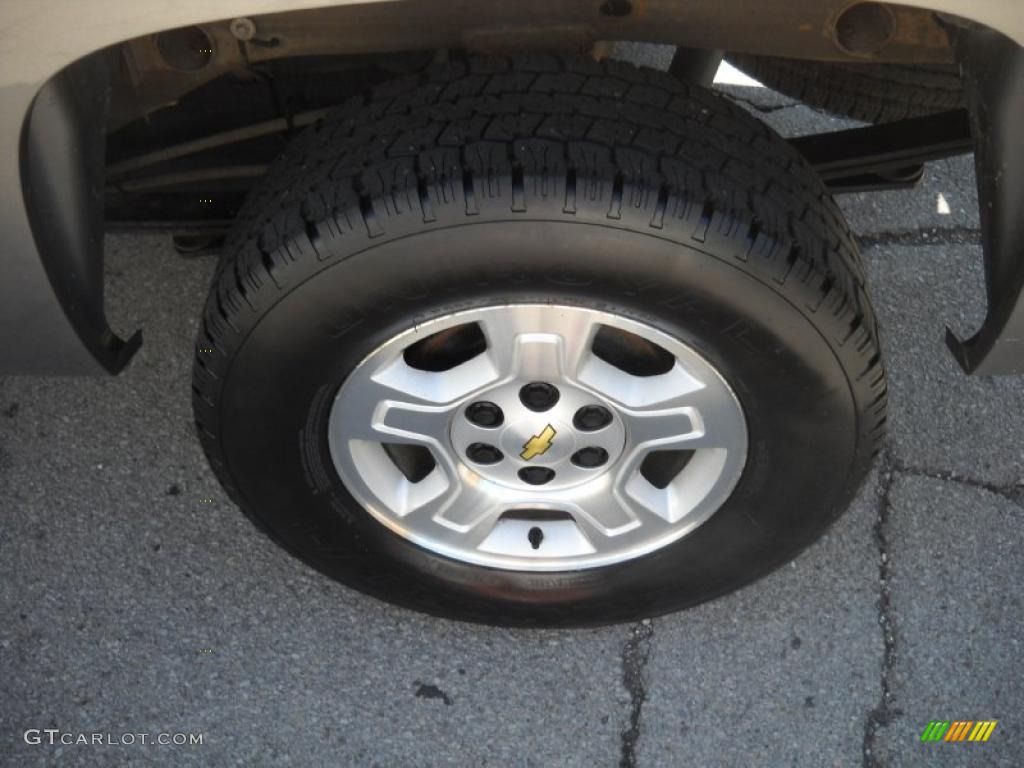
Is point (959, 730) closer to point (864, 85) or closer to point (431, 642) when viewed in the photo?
point (431, 642)

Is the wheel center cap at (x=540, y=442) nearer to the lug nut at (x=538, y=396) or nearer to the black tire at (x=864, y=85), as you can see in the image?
the lug nut at (x=538, y=396)

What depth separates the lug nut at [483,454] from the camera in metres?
2.08

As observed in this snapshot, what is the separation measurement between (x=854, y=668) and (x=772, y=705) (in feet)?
0.70

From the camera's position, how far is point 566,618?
7.38 ft

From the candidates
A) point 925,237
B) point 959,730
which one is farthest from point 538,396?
point 925,237

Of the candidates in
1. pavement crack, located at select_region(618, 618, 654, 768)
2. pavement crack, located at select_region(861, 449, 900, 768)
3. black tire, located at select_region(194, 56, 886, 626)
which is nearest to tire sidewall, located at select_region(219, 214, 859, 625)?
black tire, located at select_region(194, 56, 886, 626)

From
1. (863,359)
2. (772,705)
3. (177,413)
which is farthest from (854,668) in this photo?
(177,413)

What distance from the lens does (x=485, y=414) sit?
2.02 meters

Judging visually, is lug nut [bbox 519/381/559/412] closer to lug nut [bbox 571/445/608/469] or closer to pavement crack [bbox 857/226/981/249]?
lug nut [bbox 571/445/608/469]

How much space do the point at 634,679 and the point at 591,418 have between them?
66 centimetres

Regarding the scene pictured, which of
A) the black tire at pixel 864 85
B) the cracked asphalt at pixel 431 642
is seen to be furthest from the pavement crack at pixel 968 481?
the black tire at pixel 864 85

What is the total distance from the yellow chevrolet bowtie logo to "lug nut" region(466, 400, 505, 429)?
0.25 feet

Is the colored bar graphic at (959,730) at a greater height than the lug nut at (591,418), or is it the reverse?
the lug nut at (591,418)

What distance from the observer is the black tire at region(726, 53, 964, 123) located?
255cm
